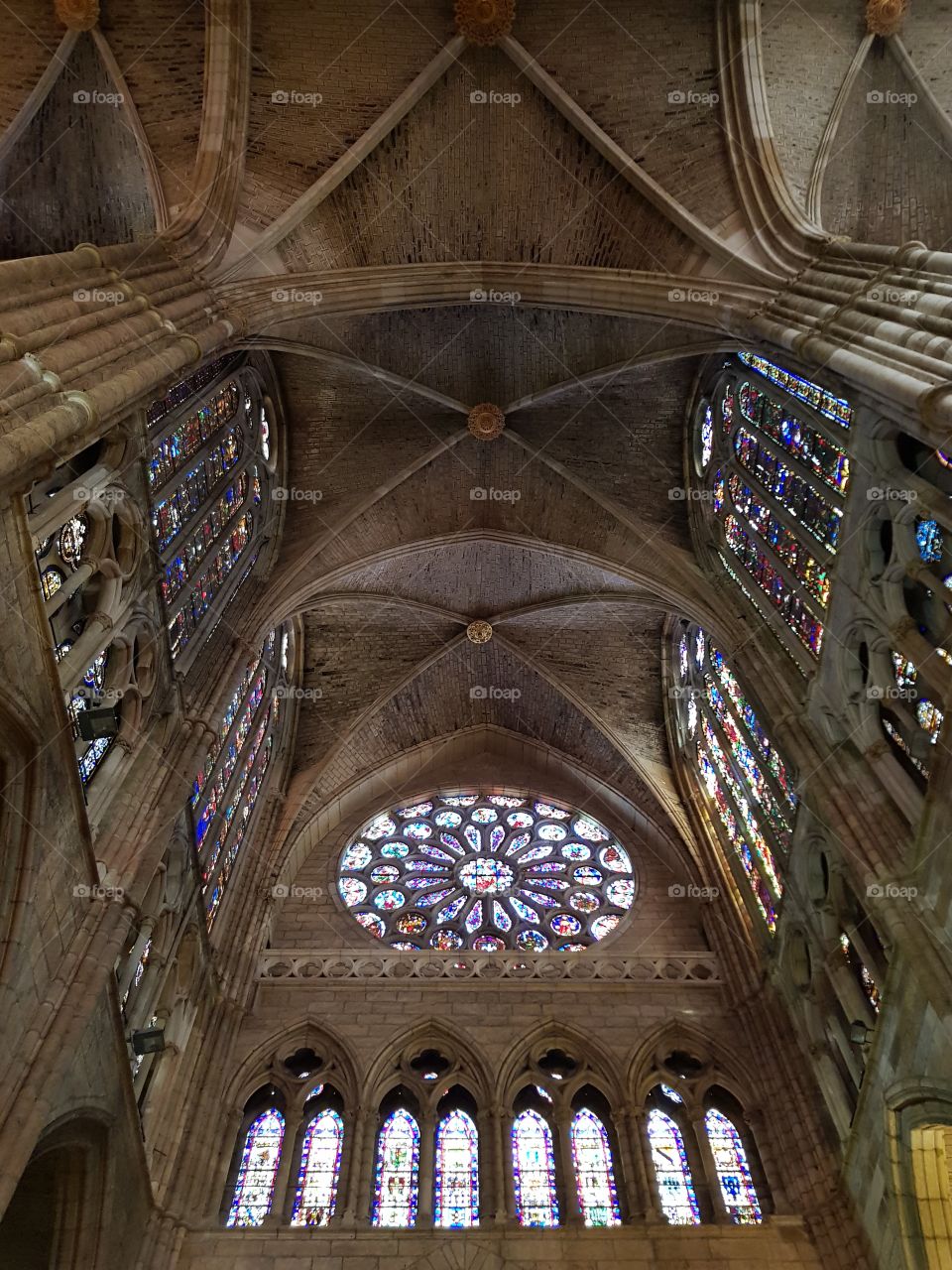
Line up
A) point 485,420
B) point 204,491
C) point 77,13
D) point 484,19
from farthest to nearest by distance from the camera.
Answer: point 485,420, point 204,491, point 484,19, point 77,13

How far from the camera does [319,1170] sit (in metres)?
9.77

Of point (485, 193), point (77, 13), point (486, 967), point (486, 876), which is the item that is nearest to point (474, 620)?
point (486, 876)

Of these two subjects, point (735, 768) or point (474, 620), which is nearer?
point (735, 768)

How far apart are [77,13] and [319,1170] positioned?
13.4 meters

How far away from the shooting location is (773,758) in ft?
38.0

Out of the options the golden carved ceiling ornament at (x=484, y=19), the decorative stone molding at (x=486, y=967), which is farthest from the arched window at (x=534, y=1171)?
the golden carved ceiling ornament at (x=484, y=19)

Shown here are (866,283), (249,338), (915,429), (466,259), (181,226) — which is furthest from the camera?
(466,259)

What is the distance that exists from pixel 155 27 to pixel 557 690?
11.6 meters

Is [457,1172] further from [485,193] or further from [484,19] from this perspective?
[484,19]

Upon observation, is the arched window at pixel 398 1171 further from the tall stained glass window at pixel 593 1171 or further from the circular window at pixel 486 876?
the circular window at pixel 486 876

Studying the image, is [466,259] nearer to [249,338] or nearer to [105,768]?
[249,338]

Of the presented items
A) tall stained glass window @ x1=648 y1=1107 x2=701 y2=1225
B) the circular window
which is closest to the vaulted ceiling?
the circular window

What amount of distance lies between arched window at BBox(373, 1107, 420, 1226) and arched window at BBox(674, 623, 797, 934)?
16.5 feet

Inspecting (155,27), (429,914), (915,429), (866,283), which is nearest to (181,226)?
(155,27)
